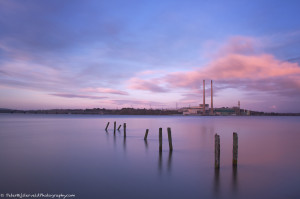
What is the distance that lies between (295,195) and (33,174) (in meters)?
8.58

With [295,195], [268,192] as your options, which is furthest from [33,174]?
[295,195]

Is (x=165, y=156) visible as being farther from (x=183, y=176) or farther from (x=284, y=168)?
(x=284, y=168)

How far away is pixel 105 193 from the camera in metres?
6.68

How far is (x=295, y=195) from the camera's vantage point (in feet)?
21.6

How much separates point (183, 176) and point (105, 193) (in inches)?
127

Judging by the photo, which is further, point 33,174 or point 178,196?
point 33,174

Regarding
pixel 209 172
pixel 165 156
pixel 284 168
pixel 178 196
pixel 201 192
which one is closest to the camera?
pixel 178 196

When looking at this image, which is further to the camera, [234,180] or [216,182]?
[234,180]

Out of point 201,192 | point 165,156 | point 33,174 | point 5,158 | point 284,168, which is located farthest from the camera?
point 165,156

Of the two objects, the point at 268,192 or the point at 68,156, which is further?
the point at 68,156

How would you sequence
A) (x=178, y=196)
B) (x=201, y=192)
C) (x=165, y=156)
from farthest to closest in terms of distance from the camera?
1. (x=165, y=156)
2. (x=201, y=192)
3. (x=178, y=196)

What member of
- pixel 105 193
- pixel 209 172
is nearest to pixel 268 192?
pixel 209 172

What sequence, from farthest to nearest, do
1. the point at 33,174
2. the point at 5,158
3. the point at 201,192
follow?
the point at 5,158 < the point at 33,174 < the point at 201,192

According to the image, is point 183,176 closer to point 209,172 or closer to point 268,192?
point 209,172
